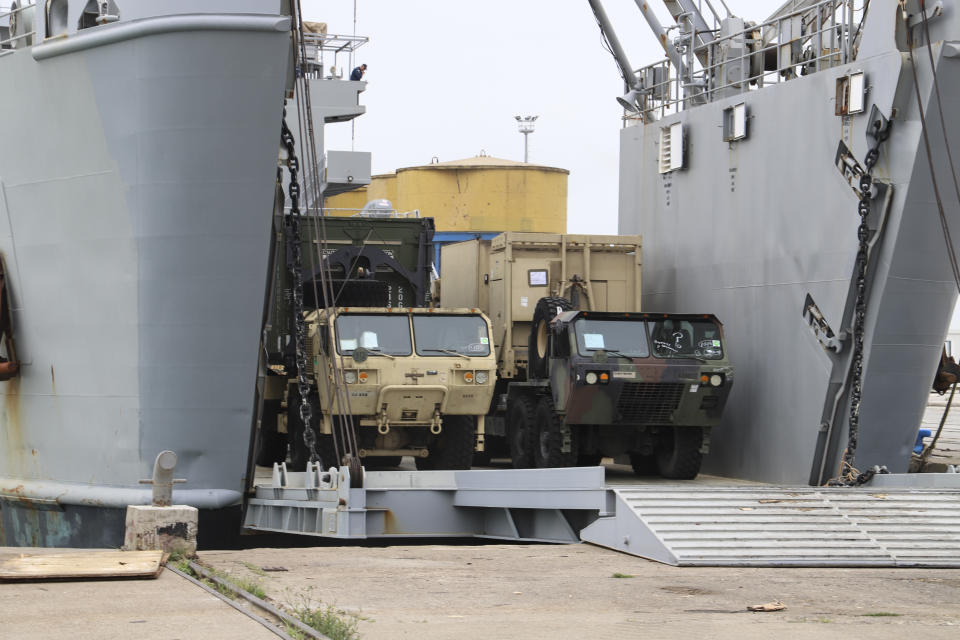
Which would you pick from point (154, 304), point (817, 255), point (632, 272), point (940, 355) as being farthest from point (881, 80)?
point (154, 304)

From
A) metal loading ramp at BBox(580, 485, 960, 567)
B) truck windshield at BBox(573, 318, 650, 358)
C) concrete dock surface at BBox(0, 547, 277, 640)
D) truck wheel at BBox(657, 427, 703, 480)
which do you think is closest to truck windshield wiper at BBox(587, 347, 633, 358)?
truck windshield at BBox(573, 318, 650, 358)

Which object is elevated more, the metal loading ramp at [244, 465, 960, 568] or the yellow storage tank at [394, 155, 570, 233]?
the yellow storage tank at [394, 155, 570, 233]

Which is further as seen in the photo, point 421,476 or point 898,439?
point 898,439

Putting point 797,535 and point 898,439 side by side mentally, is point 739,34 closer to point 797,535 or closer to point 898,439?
point 898,439

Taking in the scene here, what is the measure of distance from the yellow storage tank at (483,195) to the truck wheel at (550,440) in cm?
1884

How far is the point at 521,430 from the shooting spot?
45.2ft

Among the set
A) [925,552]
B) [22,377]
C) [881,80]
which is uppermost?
[881,80]

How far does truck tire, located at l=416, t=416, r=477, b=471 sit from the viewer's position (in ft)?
42.1

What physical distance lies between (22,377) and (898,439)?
8369mm

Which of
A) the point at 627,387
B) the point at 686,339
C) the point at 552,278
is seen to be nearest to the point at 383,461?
the point at 552,278

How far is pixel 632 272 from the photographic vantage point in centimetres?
1473

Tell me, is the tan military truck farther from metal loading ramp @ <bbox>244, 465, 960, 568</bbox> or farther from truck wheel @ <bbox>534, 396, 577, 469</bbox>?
metal loading ramp @ <bbox>244, 465, 960, 568</bbox>

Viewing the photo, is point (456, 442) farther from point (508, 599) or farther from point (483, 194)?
point (483, 194)

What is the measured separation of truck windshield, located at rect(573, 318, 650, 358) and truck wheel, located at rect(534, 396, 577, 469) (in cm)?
83
